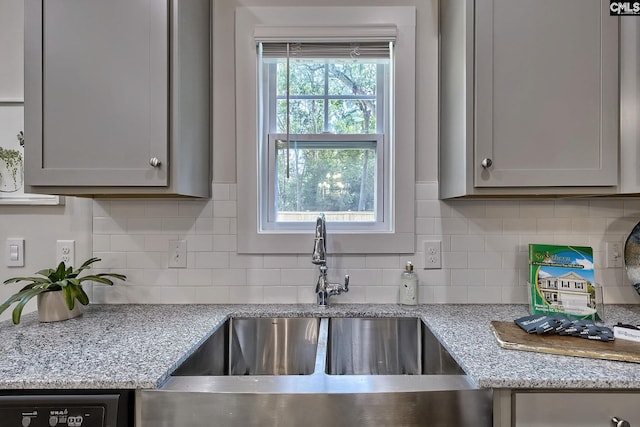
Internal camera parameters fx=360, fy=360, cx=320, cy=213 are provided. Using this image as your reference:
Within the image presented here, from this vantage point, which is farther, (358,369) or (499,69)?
(358,369)

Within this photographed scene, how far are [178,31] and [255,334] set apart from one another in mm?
1176

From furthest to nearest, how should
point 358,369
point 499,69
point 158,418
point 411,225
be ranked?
point 411,225 → point 358,369 → point 499,69 → point 158,418

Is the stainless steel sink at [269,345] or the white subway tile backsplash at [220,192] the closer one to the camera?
the stainless steel sink at [269,345]

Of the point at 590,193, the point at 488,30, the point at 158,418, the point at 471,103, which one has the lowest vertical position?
the point at 158,418

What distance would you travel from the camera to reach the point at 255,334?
1.47 m

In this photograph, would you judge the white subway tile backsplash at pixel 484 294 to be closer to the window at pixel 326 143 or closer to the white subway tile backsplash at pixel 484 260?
the white subway tile backsplash at pixel 484 260

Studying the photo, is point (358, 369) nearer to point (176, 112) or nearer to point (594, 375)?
point (594, 375)

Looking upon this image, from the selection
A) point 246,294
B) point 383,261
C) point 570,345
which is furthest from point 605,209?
point 246,294

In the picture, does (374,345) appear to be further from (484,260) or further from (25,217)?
(25,217)

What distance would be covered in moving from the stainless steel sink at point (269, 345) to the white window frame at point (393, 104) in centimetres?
31

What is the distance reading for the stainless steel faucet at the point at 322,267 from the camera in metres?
1.44

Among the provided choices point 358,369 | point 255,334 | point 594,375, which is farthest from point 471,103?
point 255,334

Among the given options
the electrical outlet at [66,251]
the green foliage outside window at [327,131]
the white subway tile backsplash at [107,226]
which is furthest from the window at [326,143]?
the electrical outlet at [66,251]

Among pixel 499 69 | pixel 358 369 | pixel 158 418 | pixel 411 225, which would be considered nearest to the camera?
pixel 158 418
